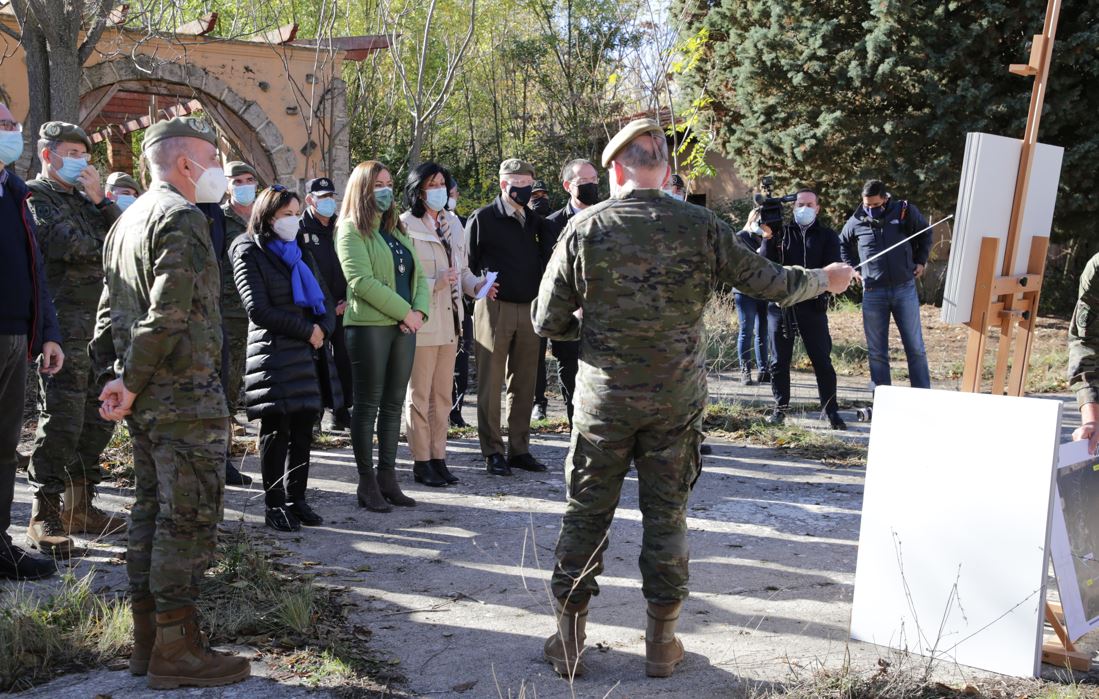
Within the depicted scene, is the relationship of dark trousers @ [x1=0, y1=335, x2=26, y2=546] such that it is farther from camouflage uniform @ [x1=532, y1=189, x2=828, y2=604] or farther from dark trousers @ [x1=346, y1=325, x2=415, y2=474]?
camouflage uniform @ [x1=532, y1=189, x2=828, y2=604]

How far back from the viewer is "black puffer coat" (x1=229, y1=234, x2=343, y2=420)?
5574 mm

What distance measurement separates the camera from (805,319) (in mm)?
8930

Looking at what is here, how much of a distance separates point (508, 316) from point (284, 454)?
81.3 inches

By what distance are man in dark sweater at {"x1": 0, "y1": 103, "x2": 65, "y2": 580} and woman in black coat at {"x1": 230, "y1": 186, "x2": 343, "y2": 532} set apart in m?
1.07

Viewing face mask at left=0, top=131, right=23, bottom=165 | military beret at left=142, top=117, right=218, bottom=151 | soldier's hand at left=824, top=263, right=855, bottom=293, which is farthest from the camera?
face mask at left=0, top=131, right=23, bottom=165

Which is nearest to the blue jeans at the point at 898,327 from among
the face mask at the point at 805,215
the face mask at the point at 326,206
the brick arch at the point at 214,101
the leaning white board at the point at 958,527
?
the face mask at the point at 805,215

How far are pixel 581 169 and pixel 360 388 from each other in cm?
249

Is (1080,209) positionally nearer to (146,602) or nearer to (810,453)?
(810,453)

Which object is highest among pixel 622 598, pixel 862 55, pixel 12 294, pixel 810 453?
pixel 862 55

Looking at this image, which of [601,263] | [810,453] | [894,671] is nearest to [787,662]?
[894,671]

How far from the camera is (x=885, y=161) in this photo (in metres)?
17.6

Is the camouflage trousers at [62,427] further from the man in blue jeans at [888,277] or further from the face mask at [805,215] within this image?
the man in blue jeans at [888,277]

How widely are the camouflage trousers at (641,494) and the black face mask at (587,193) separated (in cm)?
382

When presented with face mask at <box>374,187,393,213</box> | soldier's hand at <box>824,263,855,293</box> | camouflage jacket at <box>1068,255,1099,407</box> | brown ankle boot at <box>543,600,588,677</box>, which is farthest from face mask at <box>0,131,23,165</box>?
camouflage jacket at <box>1068,255,1099,407</box>
